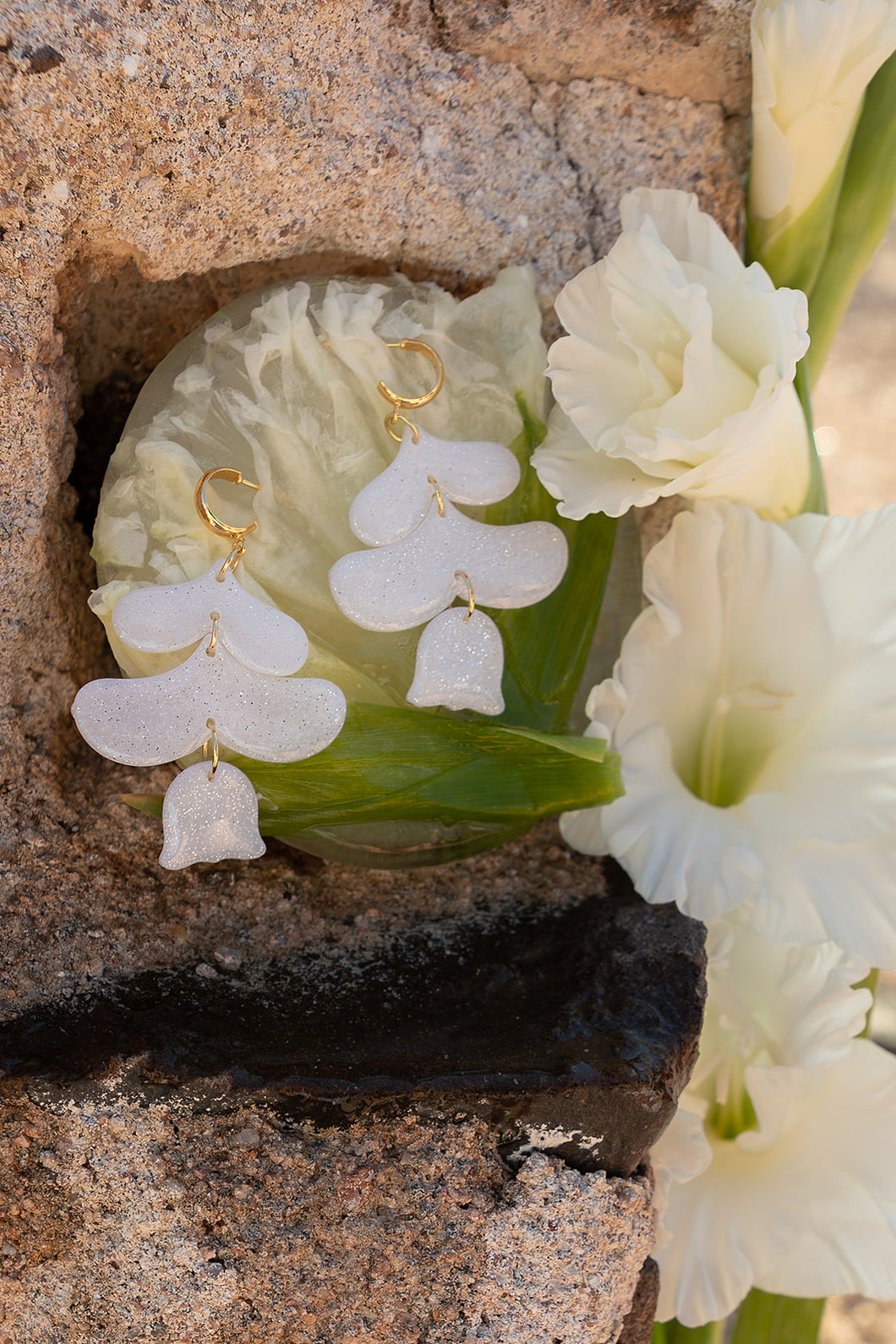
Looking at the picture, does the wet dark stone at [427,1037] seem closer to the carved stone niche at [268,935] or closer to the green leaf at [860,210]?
the carved stone niche at [268,935]

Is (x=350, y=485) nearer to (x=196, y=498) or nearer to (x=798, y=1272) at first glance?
(x=196, y=498)

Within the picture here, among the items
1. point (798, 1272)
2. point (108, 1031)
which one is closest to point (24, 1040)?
point (108, 1031)

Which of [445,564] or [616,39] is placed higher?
[616,39]

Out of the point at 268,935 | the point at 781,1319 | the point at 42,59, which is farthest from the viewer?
the point at 781,1319

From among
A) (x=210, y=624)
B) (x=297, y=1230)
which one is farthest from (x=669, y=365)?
(x=297, y=1230)

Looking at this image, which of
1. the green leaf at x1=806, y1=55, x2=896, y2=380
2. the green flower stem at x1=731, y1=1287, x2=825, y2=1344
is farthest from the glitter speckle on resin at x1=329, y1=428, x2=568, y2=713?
the green flower stem at x1=731, y1=1287, x2=825, y2=1344

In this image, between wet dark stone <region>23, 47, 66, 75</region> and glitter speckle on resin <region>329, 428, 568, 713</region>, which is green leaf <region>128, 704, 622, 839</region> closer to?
glitter speckle on resin <region>329, 428, 568, 713</region>

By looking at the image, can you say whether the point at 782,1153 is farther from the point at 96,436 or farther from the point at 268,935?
the point at 96,436
